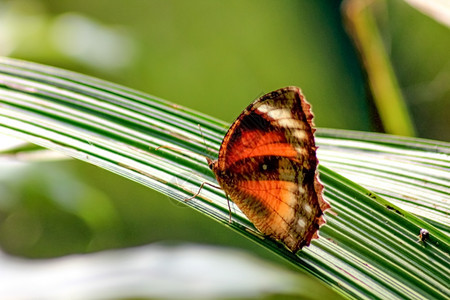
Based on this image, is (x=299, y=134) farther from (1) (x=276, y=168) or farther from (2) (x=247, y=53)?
(2) (x=247, y=53)

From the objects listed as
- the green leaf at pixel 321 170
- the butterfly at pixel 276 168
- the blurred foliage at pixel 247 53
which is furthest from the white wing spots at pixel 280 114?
the blurred foliage at pixel 247 53

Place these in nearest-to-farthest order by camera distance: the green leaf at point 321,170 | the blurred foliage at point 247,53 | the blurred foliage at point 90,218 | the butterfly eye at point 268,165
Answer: the green leaf at point 321,170, the butterfly eye at point 268,165, the blurred foliage at point 90,218, the blurred foliage at point 247,53

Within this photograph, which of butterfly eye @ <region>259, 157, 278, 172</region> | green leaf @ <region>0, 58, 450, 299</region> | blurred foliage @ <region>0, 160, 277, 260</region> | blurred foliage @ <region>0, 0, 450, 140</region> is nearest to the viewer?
green leaf @ <region>0, 58, 450, 299</region>

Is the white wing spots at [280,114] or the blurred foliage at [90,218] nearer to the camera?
the white wing spots at [280,114]

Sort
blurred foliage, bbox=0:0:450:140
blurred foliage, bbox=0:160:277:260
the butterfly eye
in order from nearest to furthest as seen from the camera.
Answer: the butterfly eye, blurred foliage, bbox=0:160:277:260, blurred foliage, bbox=0:0:450:140

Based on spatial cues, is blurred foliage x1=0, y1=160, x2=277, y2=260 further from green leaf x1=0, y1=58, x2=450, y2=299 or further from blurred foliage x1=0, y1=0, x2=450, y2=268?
green leaf x1=0, y1=58, x2=450, y2=299

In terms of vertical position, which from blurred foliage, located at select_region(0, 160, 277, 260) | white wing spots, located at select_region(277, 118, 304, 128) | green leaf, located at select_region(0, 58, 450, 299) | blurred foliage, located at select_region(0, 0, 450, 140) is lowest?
blurred foliage, located at select_region(0, 160, 277, 260)

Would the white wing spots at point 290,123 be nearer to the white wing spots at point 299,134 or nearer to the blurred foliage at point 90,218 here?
the white wing spots at point 299,134

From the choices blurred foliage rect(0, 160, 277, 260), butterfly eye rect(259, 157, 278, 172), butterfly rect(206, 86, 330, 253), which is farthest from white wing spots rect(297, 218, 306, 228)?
blurred foliage rect(0, 160, 277, 260)
